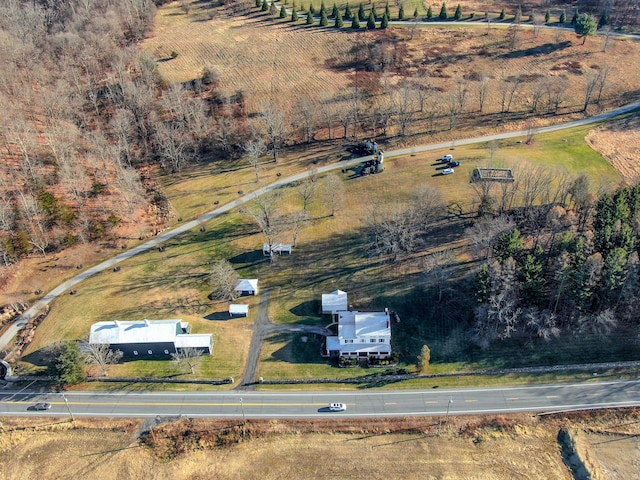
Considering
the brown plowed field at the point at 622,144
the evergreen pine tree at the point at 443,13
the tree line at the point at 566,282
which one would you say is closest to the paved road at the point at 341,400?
the tree line at the point at 566,282

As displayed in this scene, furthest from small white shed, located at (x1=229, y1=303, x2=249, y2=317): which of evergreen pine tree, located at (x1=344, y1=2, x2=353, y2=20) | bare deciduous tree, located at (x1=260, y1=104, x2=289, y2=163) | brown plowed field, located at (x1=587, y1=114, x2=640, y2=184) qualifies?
evergreen pine tree, located at (x1=344, y1=2, x2=353, y2=20)

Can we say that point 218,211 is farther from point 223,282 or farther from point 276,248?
point 223,282

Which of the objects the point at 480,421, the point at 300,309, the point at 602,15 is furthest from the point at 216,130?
the point at 602,15

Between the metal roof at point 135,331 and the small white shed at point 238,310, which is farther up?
the metal roof at point 135,331

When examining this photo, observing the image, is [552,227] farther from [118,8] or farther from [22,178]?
[118,8]

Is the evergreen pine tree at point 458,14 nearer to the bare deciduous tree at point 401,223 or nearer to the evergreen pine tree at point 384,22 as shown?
the evergreen pine tree at point 384,22
